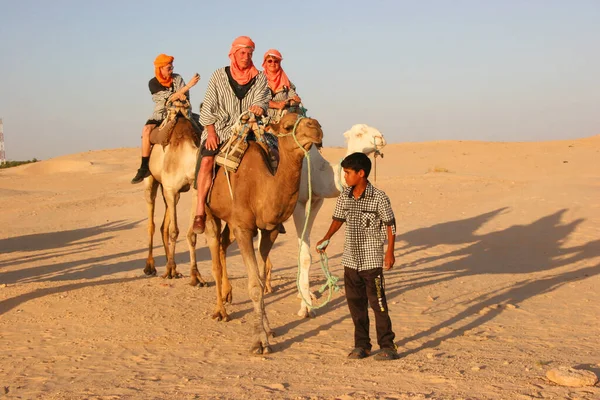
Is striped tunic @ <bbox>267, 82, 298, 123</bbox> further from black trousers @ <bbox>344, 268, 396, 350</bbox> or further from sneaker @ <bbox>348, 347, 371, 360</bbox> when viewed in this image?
sneaker @ <bbox>348, 347, 371, 360</bbox>

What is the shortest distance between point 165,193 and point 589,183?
1712cm

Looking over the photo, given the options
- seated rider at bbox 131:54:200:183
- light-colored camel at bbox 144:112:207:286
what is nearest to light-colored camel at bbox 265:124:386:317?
light-colored camel at bbox 144:112:207:286

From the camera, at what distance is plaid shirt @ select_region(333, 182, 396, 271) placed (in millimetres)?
6930

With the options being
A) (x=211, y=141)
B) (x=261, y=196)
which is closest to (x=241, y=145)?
(x=211, y=141)

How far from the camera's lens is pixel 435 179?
85.7 ft

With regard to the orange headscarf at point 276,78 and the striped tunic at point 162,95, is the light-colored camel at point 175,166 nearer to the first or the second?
the striped tunic at point 162,95

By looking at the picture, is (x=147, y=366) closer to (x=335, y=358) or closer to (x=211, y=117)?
(x=335, y=358)

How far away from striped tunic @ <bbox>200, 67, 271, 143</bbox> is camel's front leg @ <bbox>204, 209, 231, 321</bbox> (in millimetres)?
977

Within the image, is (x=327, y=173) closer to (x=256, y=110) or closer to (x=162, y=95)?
(x=256, y=110)

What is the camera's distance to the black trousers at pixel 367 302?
273 inches

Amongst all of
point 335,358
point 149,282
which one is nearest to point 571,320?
point 335,358

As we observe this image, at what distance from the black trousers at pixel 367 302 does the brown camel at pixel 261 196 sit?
3.04 feet

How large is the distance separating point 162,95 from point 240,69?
12.7 feet

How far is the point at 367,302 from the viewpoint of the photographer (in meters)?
7.09
